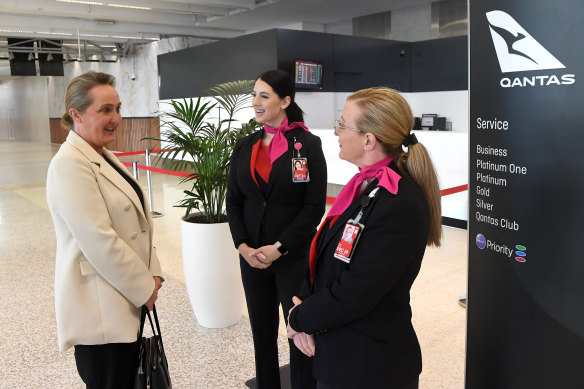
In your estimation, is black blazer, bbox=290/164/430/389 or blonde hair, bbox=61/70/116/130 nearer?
black blazer, bbox=290/164/430/389

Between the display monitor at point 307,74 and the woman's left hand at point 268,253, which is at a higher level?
the display monitor at point 307,74

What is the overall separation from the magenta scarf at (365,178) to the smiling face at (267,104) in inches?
36.0

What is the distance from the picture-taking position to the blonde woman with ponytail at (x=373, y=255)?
1392mm

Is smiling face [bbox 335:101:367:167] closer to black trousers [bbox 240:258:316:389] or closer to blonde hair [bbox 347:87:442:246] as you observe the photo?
blonde hair [bbox 347:87:442:246]

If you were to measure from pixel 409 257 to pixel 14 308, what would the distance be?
3.73 meters

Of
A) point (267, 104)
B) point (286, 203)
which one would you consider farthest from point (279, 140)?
point (286, 203)

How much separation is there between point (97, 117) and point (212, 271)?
6.06ft

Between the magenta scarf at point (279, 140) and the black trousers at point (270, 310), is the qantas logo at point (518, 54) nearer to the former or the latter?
the magenta scarf at point (279, 140)

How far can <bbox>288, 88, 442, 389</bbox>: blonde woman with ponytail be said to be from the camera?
1392 mm

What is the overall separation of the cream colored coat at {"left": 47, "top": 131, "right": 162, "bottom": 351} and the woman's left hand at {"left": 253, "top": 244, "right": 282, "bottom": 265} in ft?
1.85

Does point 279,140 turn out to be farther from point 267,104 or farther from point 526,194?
point 526,194

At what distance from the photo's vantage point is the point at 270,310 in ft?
8.12

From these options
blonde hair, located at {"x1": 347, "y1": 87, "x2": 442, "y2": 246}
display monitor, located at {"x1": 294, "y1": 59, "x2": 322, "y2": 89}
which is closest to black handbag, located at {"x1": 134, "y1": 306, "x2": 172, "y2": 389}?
blonde hair, located at {"x1": 347, "y1": 87, "x2": 442, "y2": 246}

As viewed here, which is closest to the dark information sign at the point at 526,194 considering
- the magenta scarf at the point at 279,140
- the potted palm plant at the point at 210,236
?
the magenta scarf at the point at 279,140
